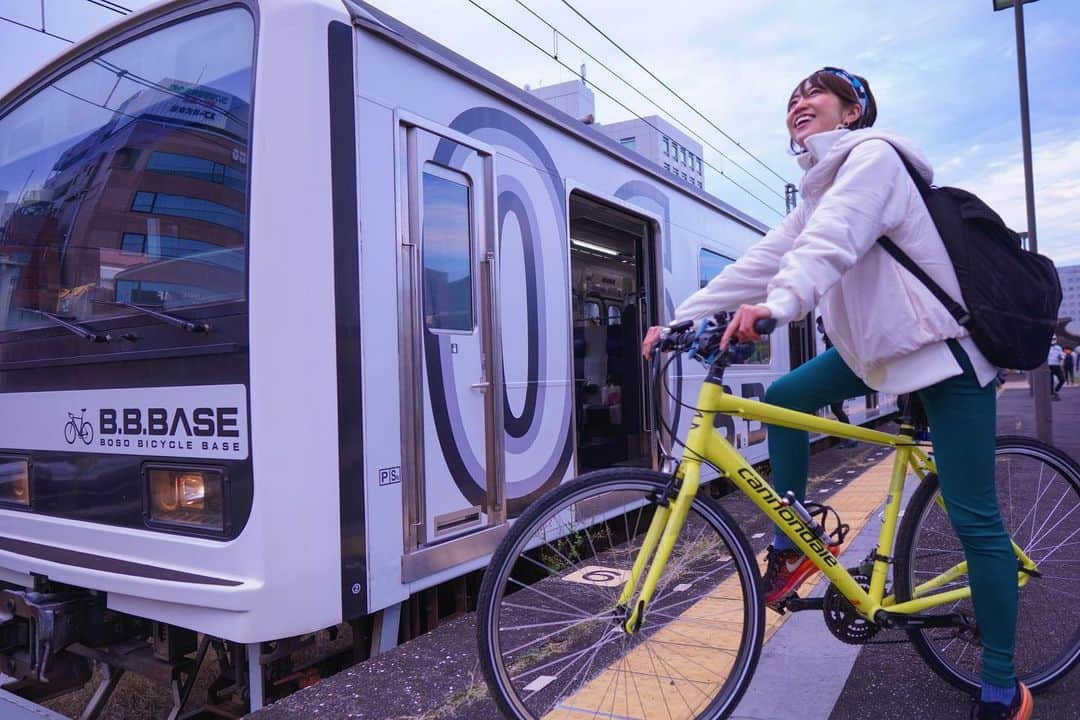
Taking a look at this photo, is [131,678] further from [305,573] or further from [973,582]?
[973,582]

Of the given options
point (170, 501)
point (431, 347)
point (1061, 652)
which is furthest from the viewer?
point (431, 347)

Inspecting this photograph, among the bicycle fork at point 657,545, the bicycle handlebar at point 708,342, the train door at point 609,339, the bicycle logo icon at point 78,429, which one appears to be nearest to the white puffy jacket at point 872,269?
the bicycle handlebar at point 708,342

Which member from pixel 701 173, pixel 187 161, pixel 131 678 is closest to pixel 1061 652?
pixel 187 161

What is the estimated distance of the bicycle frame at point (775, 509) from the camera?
1.82 metres

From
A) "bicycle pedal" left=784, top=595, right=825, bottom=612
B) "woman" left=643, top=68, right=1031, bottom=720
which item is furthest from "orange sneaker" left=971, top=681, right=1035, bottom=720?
"bicycle pedal" left=784, top=595, right=825, bottom=612

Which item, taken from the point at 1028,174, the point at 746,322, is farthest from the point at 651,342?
the point at 1028,174

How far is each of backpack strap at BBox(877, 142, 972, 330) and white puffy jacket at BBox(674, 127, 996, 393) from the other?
0.01m

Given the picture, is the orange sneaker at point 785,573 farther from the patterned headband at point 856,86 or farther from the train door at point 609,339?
the train door at point 609,339

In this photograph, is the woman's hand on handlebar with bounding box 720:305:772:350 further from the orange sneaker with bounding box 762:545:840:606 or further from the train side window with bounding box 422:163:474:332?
the train side window with bounding box 422:163:474:332

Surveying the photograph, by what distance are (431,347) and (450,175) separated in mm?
768

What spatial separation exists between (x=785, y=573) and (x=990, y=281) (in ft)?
2.98

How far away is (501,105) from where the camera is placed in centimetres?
378

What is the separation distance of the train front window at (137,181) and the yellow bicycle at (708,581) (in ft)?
4.67

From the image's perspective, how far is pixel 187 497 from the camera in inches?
106
